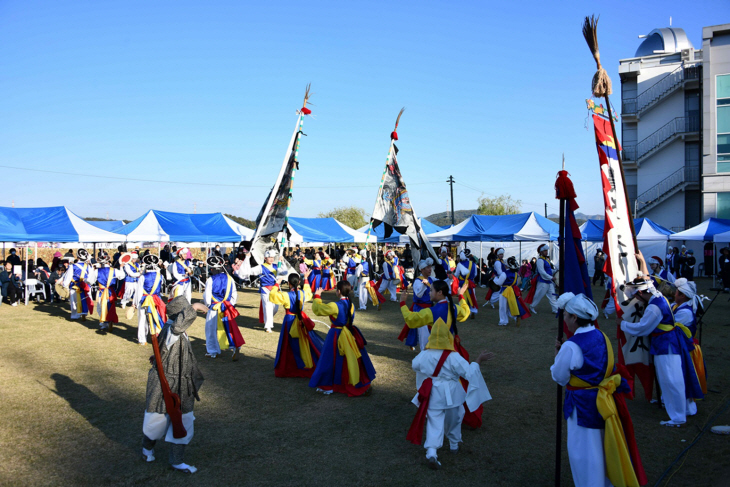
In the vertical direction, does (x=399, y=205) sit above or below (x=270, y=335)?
above

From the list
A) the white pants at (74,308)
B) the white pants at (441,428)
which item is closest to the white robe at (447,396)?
the white pants at (441,428)

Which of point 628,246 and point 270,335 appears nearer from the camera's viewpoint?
point 628,246

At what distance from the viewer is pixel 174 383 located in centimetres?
443

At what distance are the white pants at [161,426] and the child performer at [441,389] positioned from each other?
215 cm

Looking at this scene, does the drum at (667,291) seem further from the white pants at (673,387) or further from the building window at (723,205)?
the building window at (723,205)

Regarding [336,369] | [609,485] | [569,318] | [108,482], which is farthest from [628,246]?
[108,482]

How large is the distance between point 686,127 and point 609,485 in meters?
32.1

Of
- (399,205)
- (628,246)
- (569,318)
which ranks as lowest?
(569,318)

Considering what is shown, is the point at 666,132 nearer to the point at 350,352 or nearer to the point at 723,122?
the point at 723,122

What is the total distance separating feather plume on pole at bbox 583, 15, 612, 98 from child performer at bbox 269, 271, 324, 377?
189 inches

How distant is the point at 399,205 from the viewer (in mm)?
7805

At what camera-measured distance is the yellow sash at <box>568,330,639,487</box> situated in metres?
3.51

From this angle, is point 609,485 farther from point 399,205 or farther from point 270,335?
point 270,335

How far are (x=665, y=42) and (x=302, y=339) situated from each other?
3666cm
